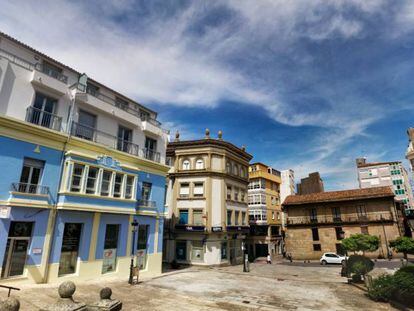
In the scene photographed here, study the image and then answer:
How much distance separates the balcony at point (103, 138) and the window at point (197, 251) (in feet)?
46.0

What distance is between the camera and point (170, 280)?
1836 centimetres

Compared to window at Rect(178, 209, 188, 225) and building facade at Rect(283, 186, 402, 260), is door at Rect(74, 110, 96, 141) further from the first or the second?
building facade at Rect(283, 186, 402, 260)

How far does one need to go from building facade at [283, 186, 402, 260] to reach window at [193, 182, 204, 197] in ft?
66.5

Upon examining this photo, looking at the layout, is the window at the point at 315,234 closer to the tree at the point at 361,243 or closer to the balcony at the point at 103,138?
the tree at the point at 361,243

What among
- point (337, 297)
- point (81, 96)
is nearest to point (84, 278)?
point (81, 96)

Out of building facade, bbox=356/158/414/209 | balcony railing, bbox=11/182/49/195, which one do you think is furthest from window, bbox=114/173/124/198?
building facade, bbox=356/158/414/209

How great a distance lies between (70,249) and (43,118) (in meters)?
8.01

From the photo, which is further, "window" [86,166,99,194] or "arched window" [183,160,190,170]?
"arched window" [183,160,190,170]

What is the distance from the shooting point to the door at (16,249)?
13.1 m

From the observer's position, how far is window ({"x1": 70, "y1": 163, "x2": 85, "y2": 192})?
52.5ft

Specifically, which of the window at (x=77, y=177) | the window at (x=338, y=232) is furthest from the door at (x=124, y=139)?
the window at (x=338, y=232)

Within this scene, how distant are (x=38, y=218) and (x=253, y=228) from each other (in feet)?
117

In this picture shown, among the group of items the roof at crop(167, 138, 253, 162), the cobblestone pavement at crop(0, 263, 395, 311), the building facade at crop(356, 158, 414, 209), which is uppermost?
the building facade at crop(356, 158, 414, 209)

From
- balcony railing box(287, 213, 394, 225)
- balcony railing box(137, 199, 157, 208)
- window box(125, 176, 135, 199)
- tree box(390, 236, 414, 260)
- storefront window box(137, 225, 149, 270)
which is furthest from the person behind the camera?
balcony railing box(287, 213, 394, 225)
